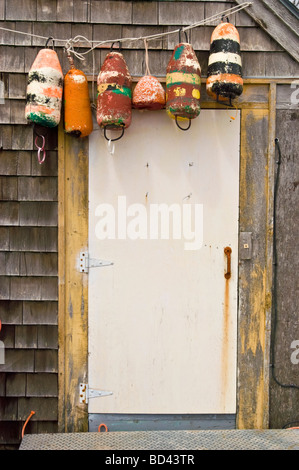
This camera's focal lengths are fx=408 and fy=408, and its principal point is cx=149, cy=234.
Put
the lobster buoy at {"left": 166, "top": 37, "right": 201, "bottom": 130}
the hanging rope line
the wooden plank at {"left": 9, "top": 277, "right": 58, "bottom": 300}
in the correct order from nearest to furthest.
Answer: the lobster buoy at {"left": 166, "top": 37, "right": 201, "bottom": 130}
the hanging rope line
the wooden plank at {"left": 9, "top": 277, "right": 58, "bottom": 300}

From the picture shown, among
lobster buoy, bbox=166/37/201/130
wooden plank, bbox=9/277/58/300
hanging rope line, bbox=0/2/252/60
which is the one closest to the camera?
lobster buoy, bbox=166/37/201/130

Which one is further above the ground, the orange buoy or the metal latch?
the orange buoy

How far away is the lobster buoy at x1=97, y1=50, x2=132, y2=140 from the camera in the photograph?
2240 millimetres

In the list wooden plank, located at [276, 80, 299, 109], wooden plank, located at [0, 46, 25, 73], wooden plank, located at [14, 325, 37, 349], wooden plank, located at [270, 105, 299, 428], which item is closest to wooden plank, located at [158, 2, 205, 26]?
wooden plank, located at [276, 80, 299, 109]

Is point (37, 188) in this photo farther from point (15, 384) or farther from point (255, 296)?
point (255, 296)

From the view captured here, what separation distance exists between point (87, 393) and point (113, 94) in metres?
1.78

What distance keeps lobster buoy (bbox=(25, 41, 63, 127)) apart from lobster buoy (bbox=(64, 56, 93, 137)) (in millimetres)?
53

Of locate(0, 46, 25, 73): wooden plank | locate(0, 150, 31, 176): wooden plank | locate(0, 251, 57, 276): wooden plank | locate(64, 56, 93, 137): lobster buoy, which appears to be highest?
locate(0, 46, 25, 73): wooden plank

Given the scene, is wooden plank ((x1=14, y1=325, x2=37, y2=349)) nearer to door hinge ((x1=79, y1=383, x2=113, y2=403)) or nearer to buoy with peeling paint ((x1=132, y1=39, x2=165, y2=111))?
door hinge ((x1=79, y1=383, x2=113, y2=403))

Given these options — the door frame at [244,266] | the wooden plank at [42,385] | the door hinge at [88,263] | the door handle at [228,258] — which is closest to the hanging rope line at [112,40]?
the door frame at [244,266]

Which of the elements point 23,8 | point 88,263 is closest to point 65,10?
point 23,8

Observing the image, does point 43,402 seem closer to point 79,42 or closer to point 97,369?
point 97,369

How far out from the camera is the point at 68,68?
244 cm

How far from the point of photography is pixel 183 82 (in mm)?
2221
